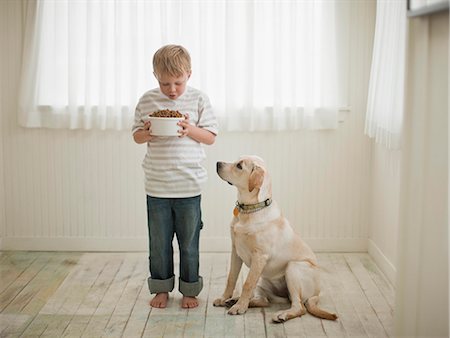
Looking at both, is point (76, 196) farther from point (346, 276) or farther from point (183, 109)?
point (346, 276)

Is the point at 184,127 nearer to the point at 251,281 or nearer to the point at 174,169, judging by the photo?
the point at 174,169

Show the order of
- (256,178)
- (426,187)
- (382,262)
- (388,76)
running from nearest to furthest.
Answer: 1. (426,187)
2. (256,178)
3. (388,76)
4. (382,262)

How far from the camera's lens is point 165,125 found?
306 centimetres

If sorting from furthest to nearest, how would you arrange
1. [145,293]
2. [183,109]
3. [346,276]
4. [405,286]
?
1. [346,276]
2. [145,293]
3. [183,109]
4. [405,286]

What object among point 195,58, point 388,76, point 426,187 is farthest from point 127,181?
point 426,187

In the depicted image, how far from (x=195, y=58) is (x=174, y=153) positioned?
1.09 metres

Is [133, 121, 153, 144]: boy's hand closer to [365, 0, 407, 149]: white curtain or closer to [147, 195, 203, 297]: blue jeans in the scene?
[147, 195, 203, 297]: blue jeans

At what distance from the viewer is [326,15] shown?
4.12 metres

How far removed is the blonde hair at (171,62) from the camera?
10.3 feet

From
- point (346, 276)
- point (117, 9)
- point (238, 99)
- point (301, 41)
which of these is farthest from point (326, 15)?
point (346, 276)

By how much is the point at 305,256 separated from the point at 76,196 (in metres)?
1.70

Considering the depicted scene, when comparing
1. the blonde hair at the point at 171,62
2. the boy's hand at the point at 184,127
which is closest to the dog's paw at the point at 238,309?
the boy's hand at the point at 184,127

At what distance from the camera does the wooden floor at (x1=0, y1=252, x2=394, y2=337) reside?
121 inches


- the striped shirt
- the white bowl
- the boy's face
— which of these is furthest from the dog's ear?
the boy's face
